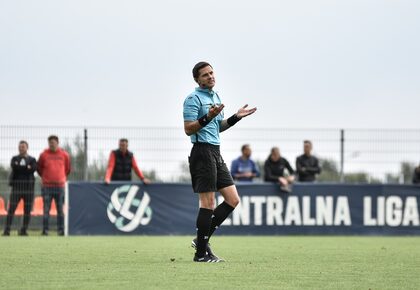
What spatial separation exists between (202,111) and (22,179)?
35.6ft

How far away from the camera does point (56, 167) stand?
20031 millimetres

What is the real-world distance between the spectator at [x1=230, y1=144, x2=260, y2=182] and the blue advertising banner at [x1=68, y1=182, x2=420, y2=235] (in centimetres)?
45

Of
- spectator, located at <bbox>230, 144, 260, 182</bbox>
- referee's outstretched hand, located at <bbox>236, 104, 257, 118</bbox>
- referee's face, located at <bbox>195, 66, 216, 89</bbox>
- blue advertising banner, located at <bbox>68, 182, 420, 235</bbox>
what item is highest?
referee's face, located at <bbox>195, 66, 216, 89</bbox>

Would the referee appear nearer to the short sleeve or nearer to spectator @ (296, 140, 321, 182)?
the short sleeve

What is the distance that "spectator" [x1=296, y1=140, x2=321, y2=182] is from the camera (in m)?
20.8

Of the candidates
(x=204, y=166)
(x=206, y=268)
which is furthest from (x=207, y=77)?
(x=206, y=268)

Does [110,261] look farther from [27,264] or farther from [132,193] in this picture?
[132,193]

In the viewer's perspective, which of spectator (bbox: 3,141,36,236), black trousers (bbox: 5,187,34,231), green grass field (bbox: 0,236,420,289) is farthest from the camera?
spectator (bbox: 3,141,36,236)

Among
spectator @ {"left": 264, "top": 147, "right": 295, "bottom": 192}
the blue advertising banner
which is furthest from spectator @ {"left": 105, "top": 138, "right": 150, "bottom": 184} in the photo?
spectator @ {"left": 264, "top": 147, "right": 295, "bottom": 192}

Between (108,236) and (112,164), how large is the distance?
1.72 metres

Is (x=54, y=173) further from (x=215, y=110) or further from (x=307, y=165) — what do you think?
(x=215, y=110)

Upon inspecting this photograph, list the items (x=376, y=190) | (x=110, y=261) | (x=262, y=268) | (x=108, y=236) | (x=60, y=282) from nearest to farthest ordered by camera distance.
Answer: (x=60, y=282) < (x=262, y=268) < (x=110, y=261) < (x=108, y=236) < (x=376, y=190)

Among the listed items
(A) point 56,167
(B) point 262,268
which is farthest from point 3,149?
(B) point 262,268

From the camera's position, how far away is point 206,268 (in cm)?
935
